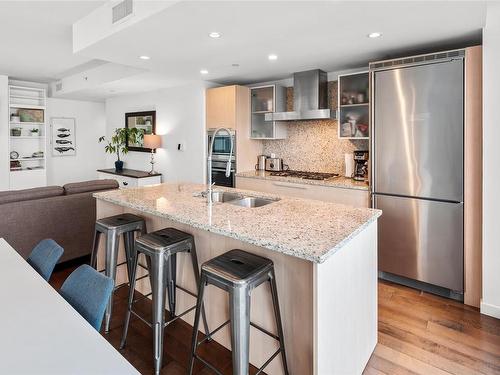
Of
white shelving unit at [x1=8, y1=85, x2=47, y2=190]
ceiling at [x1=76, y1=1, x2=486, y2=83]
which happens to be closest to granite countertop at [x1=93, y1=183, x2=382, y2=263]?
ceiling at [x1=76, y1=1, x2=486, y2=83]

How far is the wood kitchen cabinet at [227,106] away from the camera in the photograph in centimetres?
445

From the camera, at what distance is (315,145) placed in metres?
4.40

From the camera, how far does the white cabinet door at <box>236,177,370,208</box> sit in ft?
10.9

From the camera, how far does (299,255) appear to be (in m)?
1.42

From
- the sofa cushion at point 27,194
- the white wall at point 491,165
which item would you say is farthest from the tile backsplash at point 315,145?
the sofa cushion at point 27,194

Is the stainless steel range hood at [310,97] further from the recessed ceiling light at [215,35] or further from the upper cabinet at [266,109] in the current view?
the recessed ceiling light at [215,35]

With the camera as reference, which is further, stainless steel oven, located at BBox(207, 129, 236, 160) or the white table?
stainless steel oven, located at BBox(207, 129, 236, 160)

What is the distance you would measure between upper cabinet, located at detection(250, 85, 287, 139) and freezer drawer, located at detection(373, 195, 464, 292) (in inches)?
73.4

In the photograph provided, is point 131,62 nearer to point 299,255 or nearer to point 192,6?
point 192,6

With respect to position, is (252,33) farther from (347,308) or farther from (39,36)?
(39,36)

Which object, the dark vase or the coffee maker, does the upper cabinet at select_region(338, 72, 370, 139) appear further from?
the dark vase

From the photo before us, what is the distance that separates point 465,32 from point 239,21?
187 cm

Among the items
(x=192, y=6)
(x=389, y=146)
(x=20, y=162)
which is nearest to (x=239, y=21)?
(x=192, y=6)

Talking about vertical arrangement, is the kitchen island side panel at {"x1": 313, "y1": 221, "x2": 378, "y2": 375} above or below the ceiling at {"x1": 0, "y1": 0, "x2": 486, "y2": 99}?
below
